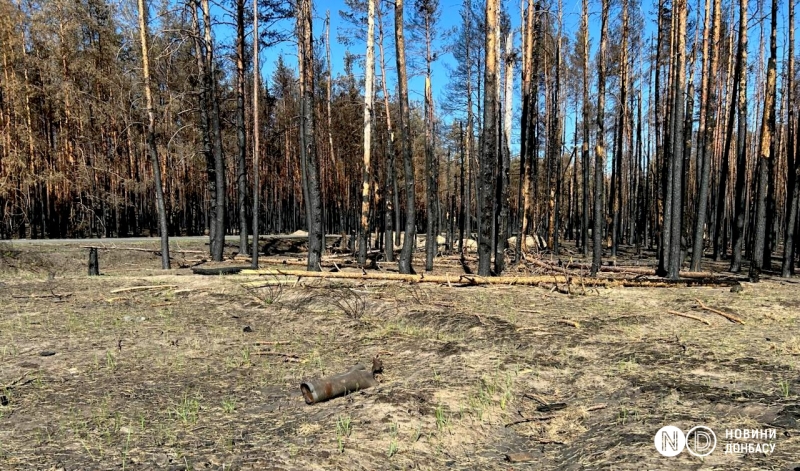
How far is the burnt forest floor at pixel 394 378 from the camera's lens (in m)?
3.06

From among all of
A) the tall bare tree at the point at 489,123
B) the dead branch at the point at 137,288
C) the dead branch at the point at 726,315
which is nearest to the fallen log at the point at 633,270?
the tall bare tree at the point at 489,123

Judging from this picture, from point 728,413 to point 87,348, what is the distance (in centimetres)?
→ 637

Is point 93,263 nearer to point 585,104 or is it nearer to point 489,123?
point 489,123

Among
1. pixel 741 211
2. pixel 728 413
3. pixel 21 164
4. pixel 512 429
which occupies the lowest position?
pixel 512 429

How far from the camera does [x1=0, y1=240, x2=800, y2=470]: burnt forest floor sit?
10.1 ft

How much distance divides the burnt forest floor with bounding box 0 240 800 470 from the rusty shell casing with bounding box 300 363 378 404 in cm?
10

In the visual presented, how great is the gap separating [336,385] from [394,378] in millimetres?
747

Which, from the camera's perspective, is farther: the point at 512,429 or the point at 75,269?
the point at 75,269

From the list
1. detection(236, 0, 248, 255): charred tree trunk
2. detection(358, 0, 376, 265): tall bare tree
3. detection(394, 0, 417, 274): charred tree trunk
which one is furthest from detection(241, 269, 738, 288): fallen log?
detection(236, 0, 248, 255): charred tree trunk

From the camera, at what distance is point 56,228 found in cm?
2266

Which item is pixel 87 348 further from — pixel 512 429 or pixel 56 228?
pixel 56 228

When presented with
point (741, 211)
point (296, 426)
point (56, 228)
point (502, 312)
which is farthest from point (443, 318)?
point (56, 228)

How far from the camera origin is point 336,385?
415 centimetres

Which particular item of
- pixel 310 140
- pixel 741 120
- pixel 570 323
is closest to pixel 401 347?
pixel 570 323
